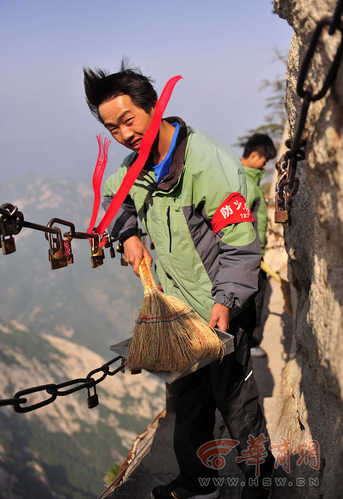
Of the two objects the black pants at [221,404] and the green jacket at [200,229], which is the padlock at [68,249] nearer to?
the green jacket at [200,229]

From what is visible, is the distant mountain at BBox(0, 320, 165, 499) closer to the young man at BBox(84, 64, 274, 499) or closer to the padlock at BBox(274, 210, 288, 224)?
the young man at BBox(84, 64, 274, 499)

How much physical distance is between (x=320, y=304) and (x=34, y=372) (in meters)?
72.1

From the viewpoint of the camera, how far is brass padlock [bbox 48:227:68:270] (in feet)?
5.77

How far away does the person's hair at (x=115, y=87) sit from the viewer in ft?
5.33

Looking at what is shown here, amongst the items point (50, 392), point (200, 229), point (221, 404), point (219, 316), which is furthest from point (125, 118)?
point (221, 404)

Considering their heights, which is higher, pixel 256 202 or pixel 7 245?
pixel 256 202

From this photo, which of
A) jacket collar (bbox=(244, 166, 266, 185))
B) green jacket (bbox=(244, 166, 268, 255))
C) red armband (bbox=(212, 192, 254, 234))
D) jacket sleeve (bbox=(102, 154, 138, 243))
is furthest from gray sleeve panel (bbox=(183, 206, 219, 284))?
jacket collar (bbox=(244, 166, 266, 185))

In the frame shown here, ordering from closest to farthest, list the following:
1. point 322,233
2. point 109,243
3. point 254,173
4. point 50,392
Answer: point 322,233 → point 50,392 → point 109,243 → point 254,173

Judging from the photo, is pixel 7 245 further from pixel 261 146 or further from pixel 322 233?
pixel 261 146

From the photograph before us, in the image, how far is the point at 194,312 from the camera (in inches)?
68.8

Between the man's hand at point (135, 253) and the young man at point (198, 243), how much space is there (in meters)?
0.02

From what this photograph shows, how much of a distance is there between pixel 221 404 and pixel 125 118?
1486 mm

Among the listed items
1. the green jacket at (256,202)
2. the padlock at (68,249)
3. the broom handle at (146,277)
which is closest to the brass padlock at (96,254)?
the padlock at (68,249)

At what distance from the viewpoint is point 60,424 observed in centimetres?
6216
